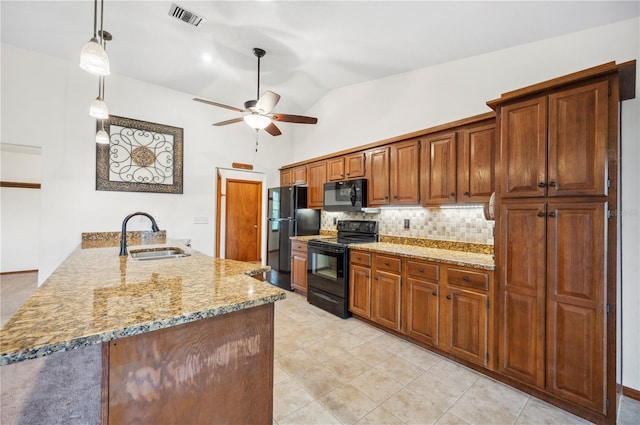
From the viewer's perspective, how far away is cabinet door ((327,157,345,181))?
3.92 meters

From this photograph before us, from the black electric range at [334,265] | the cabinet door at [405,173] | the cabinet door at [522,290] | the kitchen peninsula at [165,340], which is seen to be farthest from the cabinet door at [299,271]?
the kitchen peninsula at [165,340]

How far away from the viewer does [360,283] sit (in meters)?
3.14

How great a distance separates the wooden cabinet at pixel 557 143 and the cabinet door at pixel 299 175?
10.1 ft

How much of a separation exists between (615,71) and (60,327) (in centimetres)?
296

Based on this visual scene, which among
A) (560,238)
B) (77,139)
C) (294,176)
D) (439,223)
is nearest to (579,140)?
(560,238)

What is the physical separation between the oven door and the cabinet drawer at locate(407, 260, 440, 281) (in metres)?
0.88

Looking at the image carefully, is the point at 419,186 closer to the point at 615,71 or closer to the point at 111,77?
the point at 615,71

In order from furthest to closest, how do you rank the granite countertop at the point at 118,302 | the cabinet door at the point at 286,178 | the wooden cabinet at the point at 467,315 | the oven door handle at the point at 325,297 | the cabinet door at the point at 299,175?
the cabinet door at the point at 286,178, the cabinet door at the point at 299,175, the oven door handle at the point at 325,297, the wooden cabinet at the point at 467,315, the granite countertop at the point at 118,302

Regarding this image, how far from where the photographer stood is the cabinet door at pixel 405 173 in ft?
9.78

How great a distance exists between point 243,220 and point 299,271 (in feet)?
5.88

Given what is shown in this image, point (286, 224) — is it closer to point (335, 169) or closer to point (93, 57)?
point (335, 169)

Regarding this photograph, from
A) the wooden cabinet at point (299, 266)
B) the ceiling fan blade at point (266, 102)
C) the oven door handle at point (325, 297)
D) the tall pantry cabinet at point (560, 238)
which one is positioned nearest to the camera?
the tall pantry cabinet at point (560, 238)

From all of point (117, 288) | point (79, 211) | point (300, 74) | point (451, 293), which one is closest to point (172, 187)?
point (79, 211)

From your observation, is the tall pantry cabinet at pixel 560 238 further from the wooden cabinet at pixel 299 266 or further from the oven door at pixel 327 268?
the wooden cabinet at pixel 299 266
